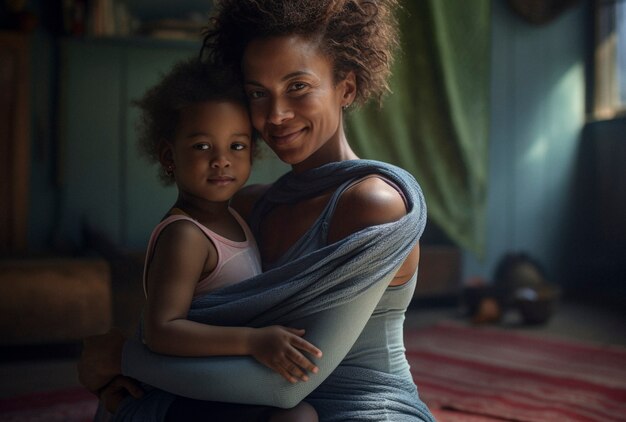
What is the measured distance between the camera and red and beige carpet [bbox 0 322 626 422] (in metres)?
2.21

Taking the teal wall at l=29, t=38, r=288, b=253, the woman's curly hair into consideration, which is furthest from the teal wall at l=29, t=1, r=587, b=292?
the woman's curly hair

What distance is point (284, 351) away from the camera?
1019 millimetres

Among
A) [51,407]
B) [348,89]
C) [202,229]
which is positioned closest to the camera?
[202,229]

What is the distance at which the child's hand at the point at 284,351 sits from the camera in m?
1.02

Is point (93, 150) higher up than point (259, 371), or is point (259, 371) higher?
point (259, 371)

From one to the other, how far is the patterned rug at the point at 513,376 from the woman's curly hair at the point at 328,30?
1.27m

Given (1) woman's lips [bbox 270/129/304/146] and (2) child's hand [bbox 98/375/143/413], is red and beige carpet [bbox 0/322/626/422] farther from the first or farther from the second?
(1) woman's lips [bbox 270/129/304/146]

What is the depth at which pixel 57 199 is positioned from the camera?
12.8ft

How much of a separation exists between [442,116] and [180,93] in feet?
9.53

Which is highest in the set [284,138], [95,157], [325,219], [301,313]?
[284,138]

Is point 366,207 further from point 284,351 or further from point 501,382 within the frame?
point 501,382

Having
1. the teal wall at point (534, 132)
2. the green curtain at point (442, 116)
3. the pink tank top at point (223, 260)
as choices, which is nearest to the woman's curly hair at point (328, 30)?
the pink tank top at point (223, 260)

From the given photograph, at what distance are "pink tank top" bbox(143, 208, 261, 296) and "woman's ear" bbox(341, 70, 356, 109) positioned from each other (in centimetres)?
31

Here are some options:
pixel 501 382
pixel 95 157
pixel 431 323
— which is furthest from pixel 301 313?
pixel 95 157
